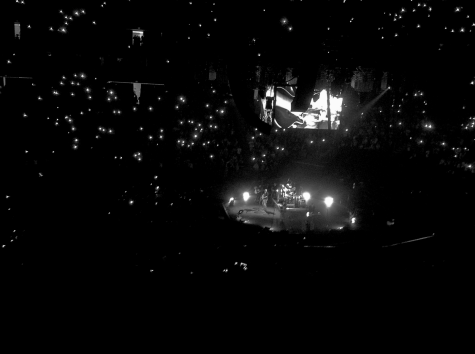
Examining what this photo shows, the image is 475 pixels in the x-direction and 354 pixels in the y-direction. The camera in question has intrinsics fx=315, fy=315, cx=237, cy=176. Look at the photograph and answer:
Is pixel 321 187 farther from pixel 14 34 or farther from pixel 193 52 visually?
pixel 14 34

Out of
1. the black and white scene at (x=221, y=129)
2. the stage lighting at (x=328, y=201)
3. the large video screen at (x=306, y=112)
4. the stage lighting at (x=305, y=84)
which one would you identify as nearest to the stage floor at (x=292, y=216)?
the black and white scene at (x=221, y=129)

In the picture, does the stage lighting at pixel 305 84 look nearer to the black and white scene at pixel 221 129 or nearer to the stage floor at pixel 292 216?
the black and white scene at pixel 221 129

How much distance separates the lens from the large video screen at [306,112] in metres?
10.1

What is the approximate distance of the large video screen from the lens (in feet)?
33.3

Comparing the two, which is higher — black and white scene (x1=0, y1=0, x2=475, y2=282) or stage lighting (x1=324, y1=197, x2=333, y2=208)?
black and white scene (x1=0, y1=0, x2=475, y2=282)

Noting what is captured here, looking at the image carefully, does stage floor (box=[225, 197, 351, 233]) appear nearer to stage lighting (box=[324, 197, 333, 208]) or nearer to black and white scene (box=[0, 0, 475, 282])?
black and white scene (box=[0, 0, 475, 282])

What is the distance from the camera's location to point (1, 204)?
5695 millimetres

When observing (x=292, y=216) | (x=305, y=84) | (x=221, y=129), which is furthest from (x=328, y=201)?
(x=305, y=84)

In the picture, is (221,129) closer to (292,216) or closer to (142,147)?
(142,147)

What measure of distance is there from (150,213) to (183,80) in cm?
528

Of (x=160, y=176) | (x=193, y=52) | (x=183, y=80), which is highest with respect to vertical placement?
(x=193, y=52)

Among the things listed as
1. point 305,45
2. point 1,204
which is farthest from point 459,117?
point 1,204

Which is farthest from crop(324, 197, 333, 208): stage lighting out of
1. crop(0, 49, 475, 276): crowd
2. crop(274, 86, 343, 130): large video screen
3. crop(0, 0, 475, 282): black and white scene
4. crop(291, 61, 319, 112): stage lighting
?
crop(291, 61, 319, 112): stage lighting

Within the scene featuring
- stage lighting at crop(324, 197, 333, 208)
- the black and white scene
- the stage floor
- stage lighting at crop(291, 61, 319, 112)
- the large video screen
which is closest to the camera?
stage lighting at crop(291, 61, 319, 112)
